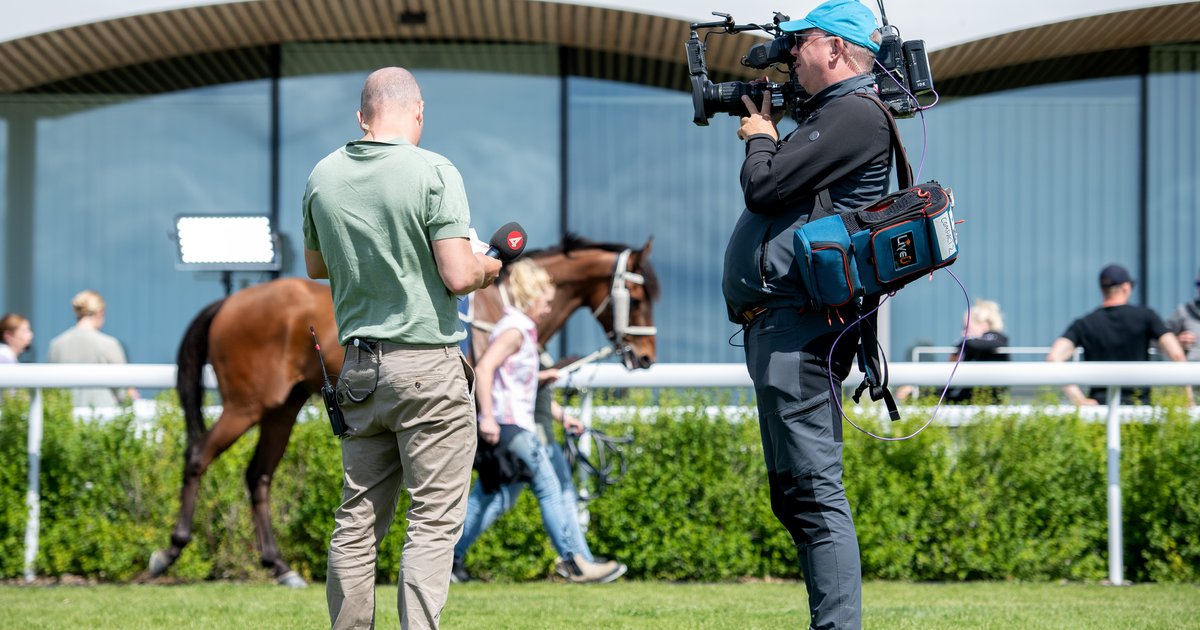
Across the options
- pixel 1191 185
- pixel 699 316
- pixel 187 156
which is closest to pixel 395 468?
pixel 699 316

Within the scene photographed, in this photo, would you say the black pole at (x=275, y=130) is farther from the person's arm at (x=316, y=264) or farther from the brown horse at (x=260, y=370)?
the person's arm at (x=316, y=264)

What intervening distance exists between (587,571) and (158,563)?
2.15 meters

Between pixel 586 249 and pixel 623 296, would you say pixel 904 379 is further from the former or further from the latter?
pixel 586 249

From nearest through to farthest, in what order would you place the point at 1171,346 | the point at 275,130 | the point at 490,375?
the point at 490,375
the point at 1171,346
the point at 275,130

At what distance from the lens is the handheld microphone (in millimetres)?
3539

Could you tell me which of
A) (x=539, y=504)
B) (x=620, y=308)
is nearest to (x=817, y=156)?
(x=539, y=504)

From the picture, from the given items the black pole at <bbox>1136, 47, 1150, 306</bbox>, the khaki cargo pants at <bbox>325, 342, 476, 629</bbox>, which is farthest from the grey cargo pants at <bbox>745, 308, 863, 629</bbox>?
the black pole at <bbox>1136, 47, 1150, 306</bbox>

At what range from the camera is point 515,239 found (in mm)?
3570

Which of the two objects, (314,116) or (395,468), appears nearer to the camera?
(395,468)

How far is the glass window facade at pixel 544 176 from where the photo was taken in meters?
12.2

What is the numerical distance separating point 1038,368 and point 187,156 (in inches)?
357

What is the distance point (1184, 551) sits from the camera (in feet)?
20.2

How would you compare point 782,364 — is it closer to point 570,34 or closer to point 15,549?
point 15,549

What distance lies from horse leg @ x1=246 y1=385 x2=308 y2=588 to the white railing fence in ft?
1.97
